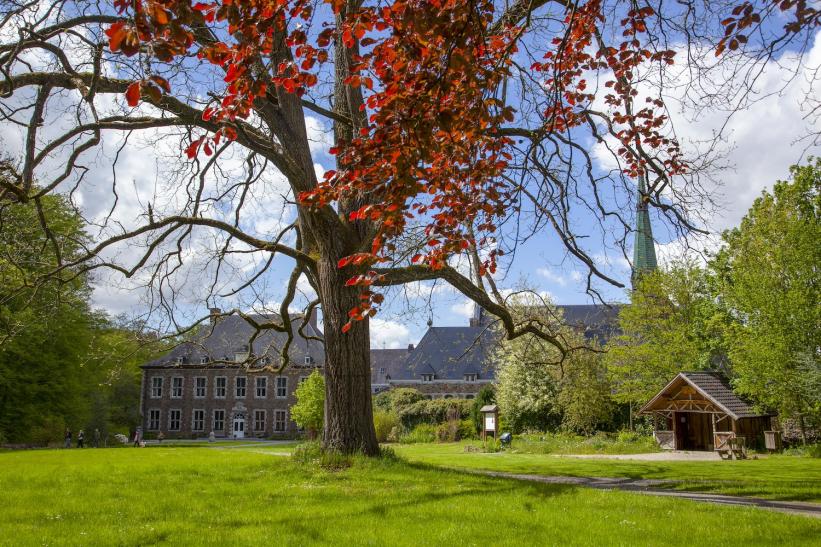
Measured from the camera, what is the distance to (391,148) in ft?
15.7

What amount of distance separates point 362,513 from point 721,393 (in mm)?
21362

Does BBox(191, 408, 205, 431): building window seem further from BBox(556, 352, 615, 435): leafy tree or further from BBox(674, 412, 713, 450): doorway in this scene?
BBox(674, 412, 713, 450): doorway

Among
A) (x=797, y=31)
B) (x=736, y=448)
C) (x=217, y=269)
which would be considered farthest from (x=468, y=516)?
(x=736, y=448)

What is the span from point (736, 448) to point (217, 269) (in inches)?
699

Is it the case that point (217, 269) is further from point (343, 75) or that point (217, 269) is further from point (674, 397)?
point (674, 397)

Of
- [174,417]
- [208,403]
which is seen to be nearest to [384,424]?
[208,403]

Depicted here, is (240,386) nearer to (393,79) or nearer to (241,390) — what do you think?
(241,390)

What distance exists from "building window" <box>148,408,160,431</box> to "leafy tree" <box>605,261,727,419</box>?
37.3 meters

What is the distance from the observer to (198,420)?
50.2 meters

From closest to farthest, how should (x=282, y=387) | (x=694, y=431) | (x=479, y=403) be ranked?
(x=694, y=431), (x=479, y=403), (x=282, y=387)

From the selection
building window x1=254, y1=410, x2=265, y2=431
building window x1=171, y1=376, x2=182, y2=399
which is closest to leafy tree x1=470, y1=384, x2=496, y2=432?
building window x1=254, y1=410, x2=265, y2=431

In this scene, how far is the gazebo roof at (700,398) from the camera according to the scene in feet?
75.9

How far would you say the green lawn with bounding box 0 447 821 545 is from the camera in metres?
5.57

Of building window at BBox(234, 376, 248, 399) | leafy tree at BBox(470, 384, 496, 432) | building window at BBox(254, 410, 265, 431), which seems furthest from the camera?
building window at BBox(234, 376, 248, 399)
